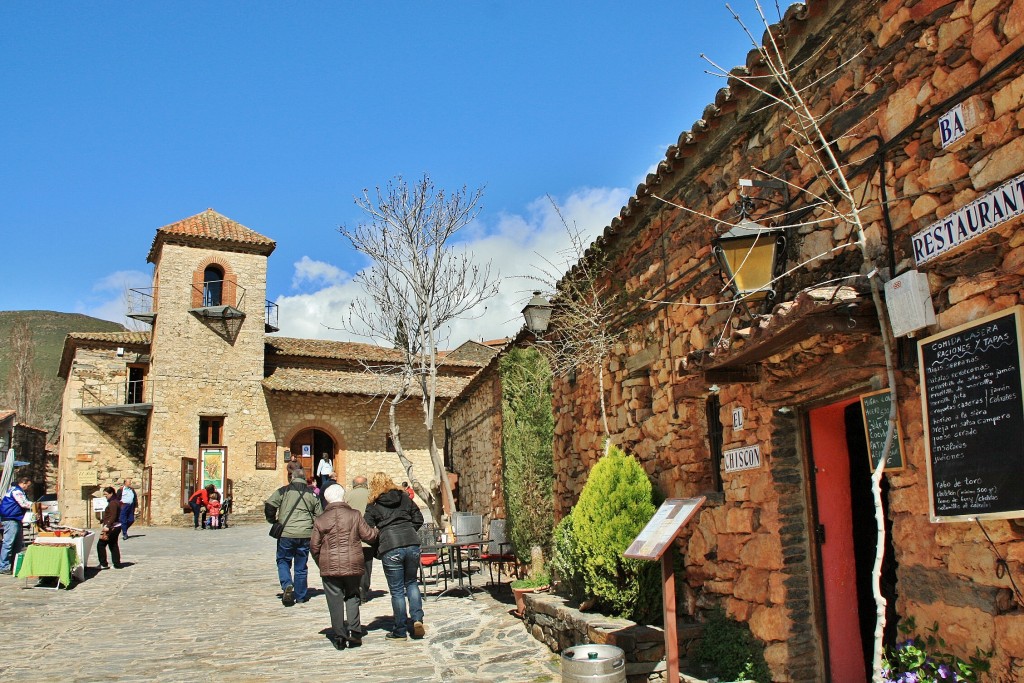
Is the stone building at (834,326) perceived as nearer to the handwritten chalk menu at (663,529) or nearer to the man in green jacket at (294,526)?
the handwritten chalk menu at (663,529)

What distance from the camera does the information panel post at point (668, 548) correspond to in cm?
475

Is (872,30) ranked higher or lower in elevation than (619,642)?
higher

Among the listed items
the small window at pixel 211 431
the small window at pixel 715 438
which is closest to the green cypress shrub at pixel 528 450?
the small window at pixel 715 438

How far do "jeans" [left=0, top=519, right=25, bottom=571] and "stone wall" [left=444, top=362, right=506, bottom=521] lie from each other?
7.49m

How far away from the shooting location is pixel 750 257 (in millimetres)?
5113

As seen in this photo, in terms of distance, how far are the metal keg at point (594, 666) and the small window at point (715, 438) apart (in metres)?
1.62

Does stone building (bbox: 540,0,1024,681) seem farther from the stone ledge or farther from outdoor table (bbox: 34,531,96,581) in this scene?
outdoor table (bbox: 34,531,96,581)

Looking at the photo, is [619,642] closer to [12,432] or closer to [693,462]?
[693,462]

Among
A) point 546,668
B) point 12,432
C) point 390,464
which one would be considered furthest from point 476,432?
point 12,432

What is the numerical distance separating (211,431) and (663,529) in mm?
24176

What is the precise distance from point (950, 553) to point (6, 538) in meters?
13.4

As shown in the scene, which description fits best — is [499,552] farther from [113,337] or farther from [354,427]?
[113,337]

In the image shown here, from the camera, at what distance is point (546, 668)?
21.3 feet

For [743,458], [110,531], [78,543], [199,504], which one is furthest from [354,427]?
[743,458]
